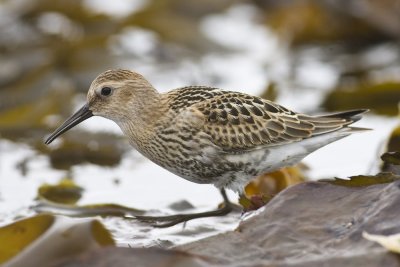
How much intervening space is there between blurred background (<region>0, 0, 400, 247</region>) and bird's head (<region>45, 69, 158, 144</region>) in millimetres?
710

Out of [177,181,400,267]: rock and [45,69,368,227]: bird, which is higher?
[45,69,368,227]: bird

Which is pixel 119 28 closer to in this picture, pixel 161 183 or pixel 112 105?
pixel 161 183

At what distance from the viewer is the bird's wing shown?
4.98m

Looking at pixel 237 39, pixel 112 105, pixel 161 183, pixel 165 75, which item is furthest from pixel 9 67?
pixel 112 105

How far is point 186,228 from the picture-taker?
4.82 metres

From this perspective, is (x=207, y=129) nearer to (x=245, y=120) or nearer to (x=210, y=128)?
(x=210, y=128)

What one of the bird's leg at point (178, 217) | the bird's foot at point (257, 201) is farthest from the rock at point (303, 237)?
the bird's leg at point (178, 217)

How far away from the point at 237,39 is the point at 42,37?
2.13 m

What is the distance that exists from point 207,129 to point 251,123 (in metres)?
0.27

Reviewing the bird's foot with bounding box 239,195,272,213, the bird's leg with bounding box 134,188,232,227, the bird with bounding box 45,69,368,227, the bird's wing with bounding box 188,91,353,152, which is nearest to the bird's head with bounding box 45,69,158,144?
the bird with bounding box 45,69,368,227

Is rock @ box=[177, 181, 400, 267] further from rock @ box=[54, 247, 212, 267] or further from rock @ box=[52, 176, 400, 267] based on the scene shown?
rock @ box=[54, 247, 212, 267]

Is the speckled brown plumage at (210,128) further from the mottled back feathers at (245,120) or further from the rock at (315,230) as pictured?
the rock at (315,230)

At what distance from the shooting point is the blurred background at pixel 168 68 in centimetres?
631

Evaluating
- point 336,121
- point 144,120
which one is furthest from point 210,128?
point 336,121
